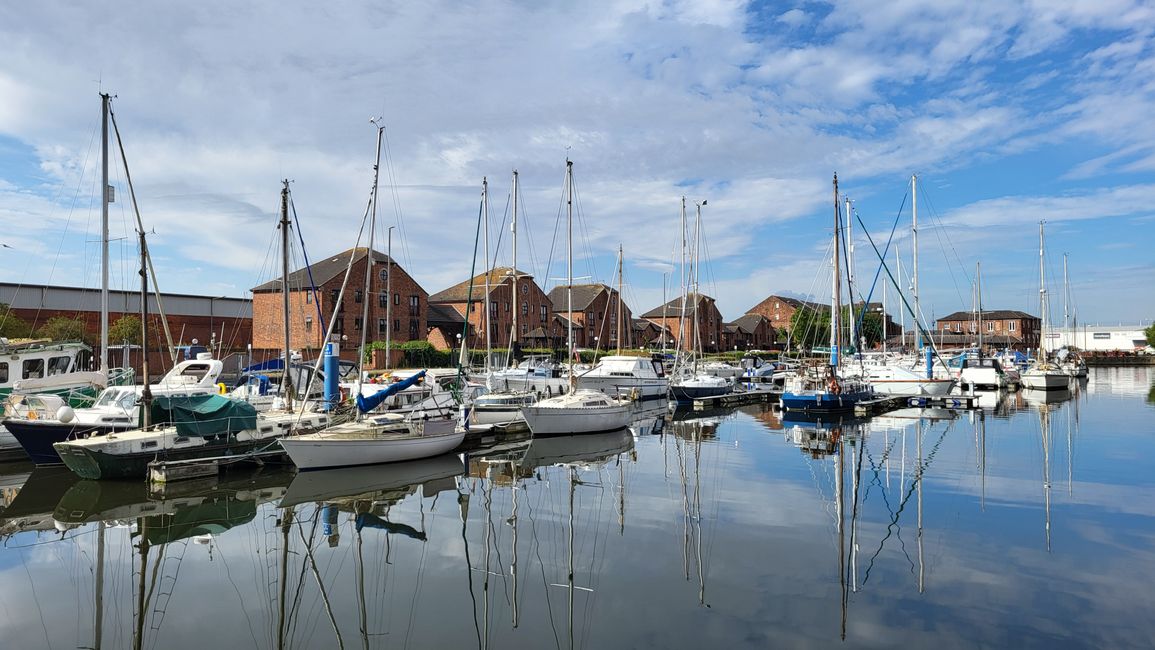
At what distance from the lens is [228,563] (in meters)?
13.3

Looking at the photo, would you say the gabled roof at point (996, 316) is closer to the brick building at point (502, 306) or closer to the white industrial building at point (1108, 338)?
the white industrial building at point (1108, 338)

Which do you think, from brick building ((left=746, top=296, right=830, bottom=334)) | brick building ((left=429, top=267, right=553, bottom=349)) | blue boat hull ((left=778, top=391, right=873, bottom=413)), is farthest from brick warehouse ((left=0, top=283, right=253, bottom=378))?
brick building ((left=746, top=296, right=830, bottom=334))

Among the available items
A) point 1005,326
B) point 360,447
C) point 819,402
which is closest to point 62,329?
point 360,447

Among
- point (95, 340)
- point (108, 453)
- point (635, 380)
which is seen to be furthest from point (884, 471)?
point (95, 340)

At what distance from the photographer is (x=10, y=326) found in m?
43.4

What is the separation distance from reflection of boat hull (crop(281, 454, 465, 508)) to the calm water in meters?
0.14

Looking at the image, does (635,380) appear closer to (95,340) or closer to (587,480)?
(587,480)

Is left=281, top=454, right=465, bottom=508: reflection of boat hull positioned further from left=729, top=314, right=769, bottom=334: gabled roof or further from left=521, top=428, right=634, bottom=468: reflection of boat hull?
left=729, top=314, right=769, bottom=334: gabled roof

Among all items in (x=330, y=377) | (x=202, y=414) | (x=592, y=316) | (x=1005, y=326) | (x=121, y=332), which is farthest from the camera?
(x=1005, y=326)

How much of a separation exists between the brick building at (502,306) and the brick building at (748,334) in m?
36.5

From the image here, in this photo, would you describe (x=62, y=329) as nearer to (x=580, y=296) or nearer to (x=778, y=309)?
(x=580, y=296)

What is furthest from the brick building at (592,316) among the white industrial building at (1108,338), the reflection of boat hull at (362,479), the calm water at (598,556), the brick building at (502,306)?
the white industrial building at (1108,338)

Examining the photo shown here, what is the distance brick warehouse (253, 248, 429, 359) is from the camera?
60750mm

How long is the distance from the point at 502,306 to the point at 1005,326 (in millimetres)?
112823
